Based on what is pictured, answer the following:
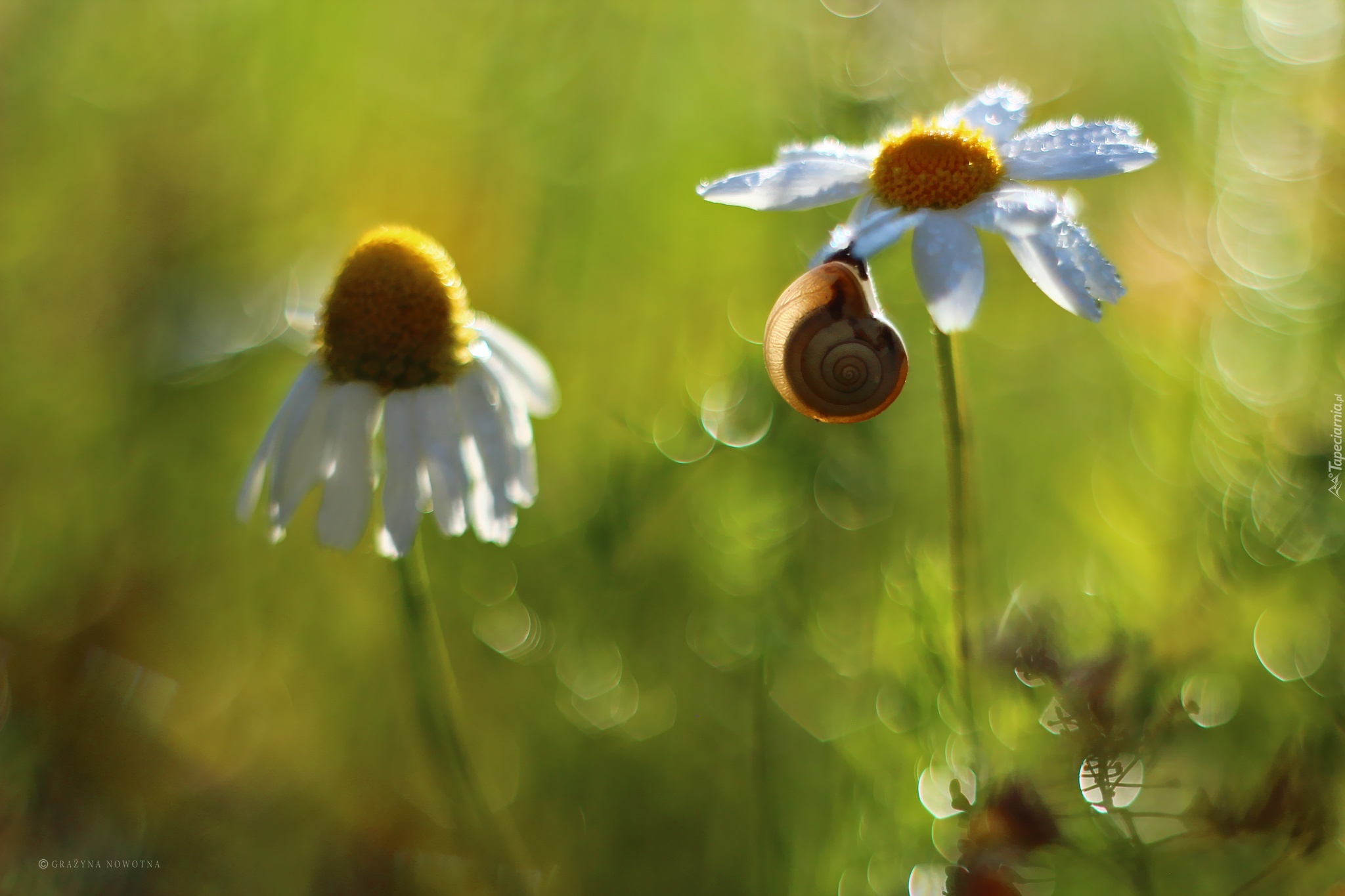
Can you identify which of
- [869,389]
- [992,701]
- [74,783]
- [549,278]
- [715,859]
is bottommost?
[715,859]

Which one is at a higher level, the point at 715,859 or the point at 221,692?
the point at 221,692

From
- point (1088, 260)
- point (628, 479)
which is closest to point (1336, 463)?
point (1088, 260)

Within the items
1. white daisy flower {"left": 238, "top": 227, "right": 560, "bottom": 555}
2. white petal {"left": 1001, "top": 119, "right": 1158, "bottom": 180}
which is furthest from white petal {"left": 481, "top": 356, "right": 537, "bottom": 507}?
white petal {"left": 1001, "top": 119, "right": 1158, "bottom": 180}

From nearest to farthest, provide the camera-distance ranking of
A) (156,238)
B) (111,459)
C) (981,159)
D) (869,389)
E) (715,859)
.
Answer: (869,389)
(981,159)
(715,859)
(111,459)
(156,238)

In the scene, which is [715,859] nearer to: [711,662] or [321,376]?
[711,662]

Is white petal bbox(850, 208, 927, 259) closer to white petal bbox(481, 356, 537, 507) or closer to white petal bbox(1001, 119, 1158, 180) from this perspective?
white petal bbox(1001, 119, 1158, 180)

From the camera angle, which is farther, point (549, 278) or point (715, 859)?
point (549, 278)

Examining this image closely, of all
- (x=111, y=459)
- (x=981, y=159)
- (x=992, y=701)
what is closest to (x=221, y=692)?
(x=111, y=459)

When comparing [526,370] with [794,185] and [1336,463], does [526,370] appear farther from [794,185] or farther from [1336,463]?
[1336,463]
